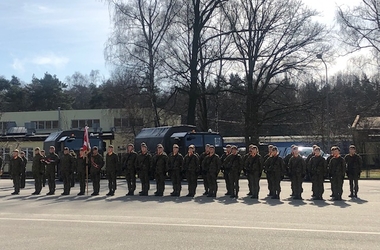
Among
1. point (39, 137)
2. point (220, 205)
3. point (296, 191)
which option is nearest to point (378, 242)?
point (220, 205)

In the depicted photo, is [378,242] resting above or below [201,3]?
below

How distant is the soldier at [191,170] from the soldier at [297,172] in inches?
132

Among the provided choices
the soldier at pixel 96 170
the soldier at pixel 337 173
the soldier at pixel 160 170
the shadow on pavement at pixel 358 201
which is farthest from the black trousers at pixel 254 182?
the soldier at pixel 96 170

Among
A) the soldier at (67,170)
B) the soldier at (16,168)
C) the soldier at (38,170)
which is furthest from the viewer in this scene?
the soldier at (16,168)

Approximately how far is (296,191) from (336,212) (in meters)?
3.98

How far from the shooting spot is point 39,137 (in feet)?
155

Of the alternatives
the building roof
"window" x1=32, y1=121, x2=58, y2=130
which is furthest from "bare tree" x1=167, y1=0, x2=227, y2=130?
"window" x1=32, y1=121, x2=58, y2=130

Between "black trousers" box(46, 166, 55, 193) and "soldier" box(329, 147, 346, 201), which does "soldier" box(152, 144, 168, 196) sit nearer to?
"black trousers" box(46, 166, 55, 193)

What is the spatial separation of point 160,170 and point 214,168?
2.01 meters

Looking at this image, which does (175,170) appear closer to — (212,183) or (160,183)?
(160,183)

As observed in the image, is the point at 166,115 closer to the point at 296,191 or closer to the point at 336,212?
the point at 296,191

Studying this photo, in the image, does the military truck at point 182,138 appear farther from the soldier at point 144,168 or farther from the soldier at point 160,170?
the soldier at point 160,170

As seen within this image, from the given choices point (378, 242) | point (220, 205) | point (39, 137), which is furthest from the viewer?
point (39, 137)

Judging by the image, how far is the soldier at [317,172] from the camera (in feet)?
55.3
